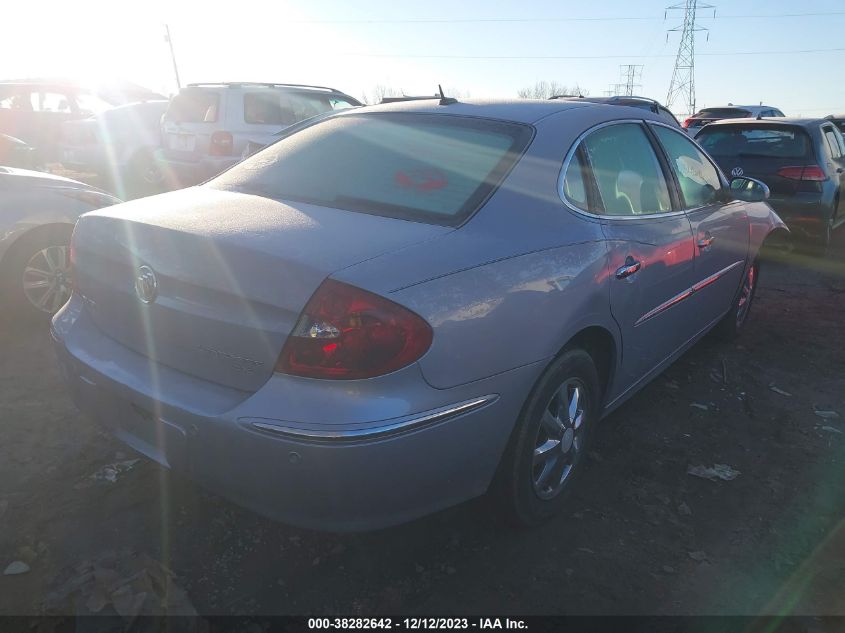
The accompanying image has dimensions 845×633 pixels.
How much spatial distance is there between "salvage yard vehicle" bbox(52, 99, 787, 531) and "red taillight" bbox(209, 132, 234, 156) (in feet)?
20.0

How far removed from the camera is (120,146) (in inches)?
455

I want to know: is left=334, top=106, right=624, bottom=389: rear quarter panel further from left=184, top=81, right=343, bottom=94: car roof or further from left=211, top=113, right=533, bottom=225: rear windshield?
left=184, top=81, right=343, bottom=94: car roof

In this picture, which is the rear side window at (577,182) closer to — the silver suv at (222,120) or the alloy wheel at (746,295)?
the alloy wheel at (746,295)

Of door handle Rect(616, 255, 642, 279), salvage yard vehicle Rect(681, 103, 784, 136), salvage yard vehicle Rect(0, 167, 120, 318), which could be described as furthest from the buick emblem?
salvage yard vehicle Rect(681, 103, 784, 136)

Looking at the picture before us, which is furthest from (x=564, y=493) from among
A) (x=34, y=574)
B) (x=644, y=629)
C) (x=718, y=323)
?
(x=718, y=323)

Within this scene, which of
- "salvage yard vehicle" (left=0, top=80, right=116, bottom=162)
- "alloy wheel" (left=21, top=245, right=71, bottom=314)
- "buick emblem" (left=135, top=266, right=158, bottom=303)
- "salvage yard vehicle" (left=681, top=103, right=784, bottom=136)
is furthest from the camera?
"salvage yard vehicle" (left=681, top=103, right=784, bottom=136)

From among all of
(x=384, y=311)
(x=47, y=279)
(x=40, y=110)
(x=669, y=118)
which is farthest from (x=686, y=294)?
(x=40, y=110)

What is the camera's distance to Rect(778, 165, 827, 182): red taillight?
24.1 ft

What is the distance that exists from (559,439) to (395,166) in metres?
1.31

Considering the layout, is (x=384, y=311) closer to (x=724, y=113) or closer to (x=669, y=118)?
(x=669, y=118)

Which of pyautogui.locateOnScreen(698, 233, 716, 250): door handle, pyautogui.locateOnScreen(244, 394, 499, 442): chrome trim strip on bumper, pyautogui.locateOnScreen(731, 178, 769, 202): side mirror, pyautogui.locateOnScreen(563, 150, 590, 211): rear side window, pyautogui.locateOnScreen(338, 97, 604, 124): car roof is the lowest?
pyautogui.locateOnScreen(698, 233, 716, 250): door handle

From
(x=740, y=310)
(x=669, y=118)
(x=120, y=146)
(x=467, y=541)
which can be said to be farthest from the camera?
(x=120, y=146)

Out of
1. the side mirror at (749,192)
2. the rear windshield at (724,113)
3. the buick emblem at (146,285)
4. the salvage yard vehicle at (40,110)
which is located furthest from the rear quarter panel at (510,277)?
the rear windshield at (724,113)

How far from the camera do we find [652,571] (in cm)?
254
